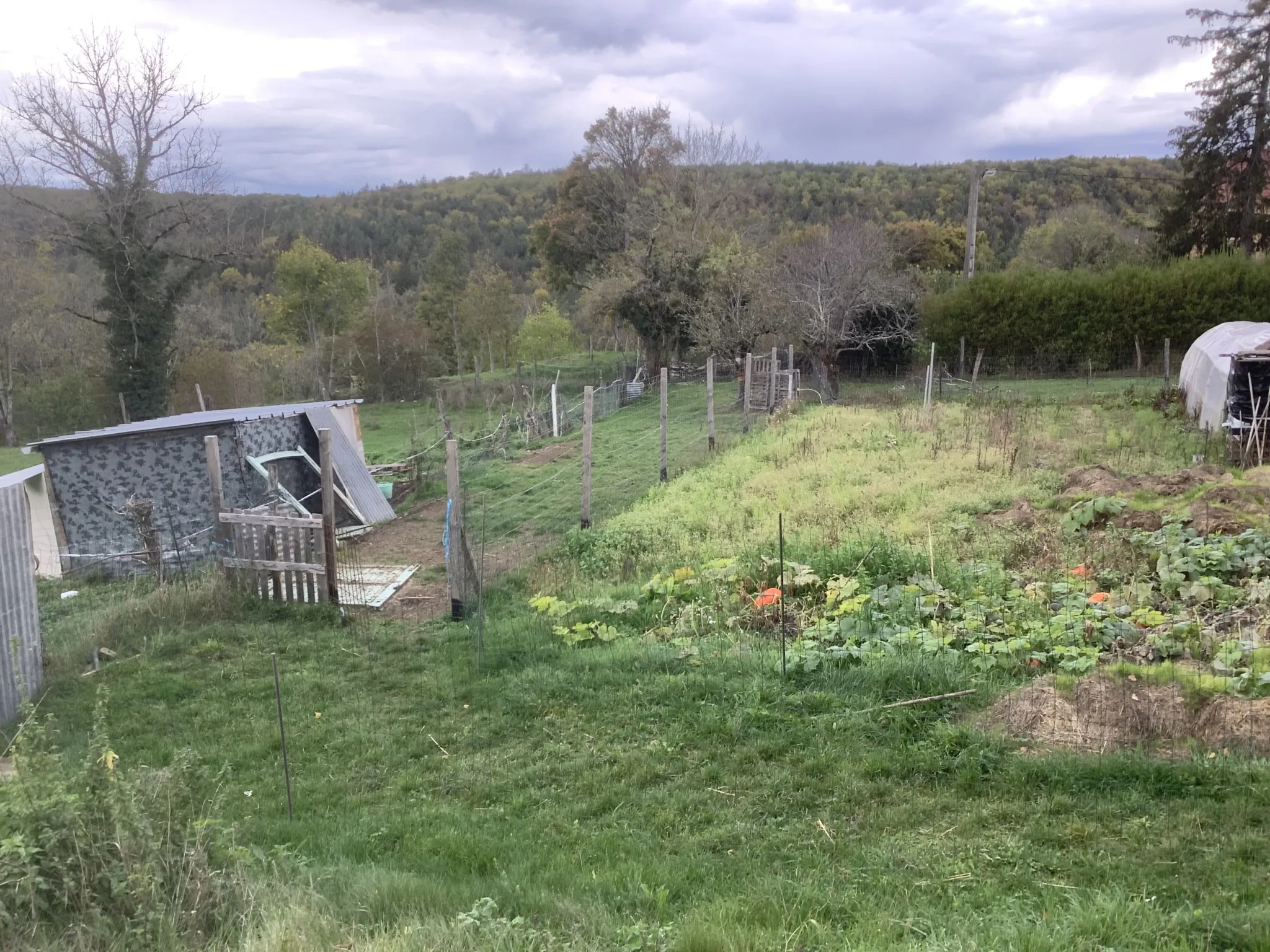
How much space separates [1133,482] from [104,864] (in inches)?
394

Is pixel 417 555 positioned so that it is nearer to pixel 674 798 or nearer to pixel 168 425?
pixel 168 425

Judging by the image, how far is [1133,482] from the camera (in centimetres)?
962

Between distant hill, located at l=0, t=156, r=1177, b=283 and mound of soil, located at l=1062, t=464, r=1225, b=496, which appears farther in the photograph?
distant hill, located at l=0, t=156, r=1177, b=283

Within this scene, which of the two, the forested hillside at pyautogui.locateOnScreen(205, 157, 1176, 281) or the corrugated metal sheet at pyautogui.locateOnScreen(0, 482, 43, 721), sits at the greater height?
the forested hillside at pyautogui.locateOnScreen(205, 157, 1176, 281)

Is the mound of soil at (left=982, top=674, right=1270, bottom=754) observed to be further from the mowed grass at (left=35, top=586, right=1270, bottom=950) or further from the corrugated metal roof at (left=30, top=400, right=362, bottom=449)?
the corrugated metal roof at (left=30, top=400, right=362, bottom=449)

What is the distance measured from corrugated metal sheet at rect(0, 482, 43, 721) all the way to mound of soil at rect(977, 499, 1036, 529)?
27.8ft

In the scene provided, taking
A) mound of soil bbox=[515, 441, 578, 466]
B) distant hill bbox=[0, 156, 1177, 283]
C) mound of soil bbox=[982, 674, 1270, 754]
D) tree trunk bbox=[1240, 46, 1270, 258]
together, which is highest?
distant hill bbox=[0, 156, 1177, 283]

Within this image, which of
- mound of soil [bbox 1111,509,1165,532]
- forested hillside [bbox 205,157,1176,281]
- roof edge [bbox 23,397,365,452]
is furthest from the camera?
forested hillside [bbox 205,157,1176,281]

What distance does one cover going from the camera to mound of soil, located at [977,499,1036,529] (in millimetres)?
8812

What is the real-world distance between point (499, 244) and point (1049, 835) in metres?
67.4

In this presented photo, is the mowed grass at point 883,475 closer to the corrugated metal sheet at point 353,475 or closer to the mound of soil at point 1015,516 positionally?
the mound of soil at point 1015,516

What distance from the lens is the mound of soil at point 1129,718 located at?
4.24 m

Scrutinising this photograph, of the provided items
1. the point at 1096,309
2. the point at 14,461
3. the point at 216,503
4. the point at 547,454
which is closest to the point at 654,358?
the point at 1096,309

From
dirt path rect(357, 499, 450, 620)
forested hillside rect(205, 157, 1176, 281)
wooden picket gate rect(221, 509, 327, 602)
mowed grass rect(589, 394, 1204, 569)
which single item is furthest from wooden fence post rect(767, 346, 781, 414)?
forested hillside rect(205, 157, 1176, 281)
